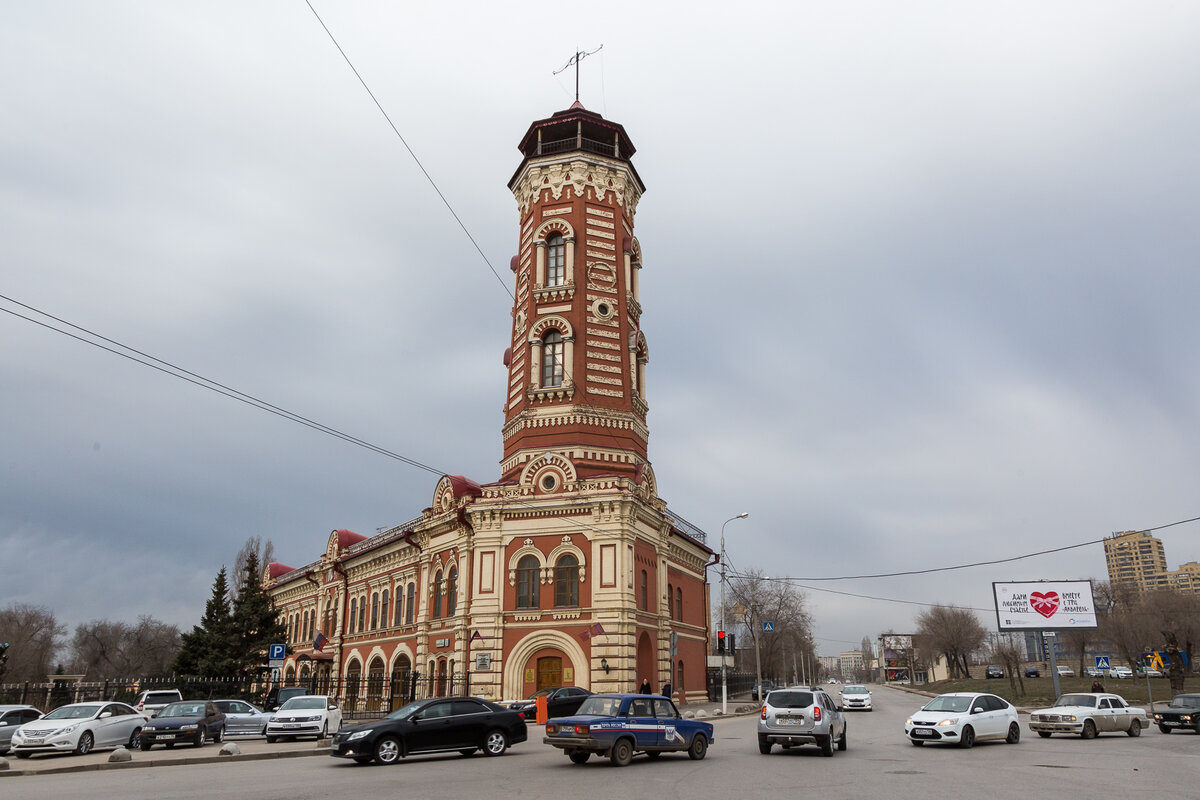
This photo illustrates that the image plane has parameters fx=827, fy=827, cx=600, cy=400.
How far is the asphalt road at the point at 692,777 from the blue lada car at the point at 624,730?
0.35m

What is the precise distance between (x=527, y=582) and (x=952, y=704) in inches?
752

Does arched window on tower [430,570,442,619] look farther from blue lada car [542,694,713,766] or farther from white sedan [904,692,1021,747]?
white sedan [904,692,1021,747]

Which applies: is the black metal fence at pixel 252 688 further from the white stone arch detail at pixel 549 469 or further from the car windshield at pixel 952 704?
the car windshield at pixel 952 704

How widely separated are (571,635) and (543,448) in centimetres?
889

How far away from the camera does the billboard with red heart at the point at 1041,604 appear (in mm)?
43906

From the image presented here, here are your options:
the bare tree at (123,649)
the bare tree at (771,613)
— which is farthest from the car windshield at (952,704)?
the bare tree at (123,649)

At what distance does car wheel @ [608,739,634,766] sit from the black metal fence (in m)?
18.9

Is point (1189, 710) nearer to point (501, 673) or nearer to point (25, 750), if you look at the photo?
point (501, 673)

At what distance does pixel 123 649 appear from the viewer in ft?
395

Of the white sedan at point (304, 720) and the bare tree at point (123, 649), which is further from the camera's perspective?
the bare tree at point (123, 649)

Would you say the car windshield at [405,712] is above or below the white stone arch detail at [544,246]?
below

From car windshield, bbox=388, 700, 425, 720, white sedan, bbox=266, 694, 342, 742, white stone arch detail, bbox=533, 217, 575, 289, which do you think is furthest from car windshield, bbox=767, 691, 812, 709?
white stone arch detail, bbox=533, 217, 575, 289

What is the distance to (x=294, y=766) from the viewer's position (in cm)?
1791

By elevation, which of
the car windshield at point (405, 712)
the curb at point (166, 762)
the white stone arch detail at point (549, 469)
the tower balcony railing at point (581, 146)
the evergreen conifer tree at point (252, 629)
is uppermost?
the tower balcony railing at point (581, 146)
